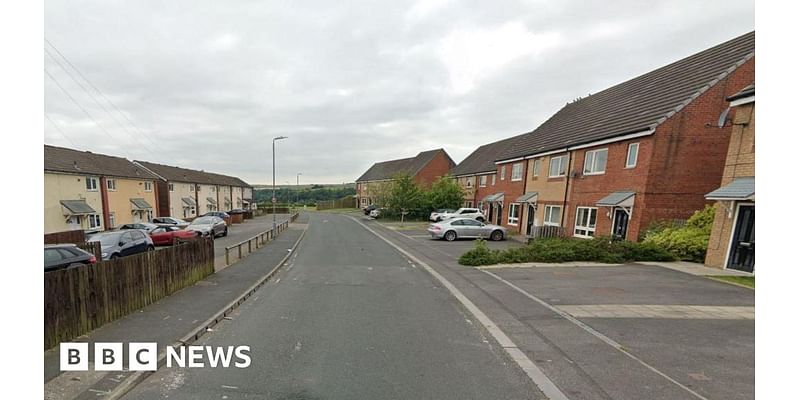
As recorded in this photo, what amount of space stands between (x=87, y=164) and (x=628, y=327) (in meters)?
38.7

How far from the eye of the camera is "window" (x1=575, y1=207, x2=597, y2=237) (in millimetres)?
16266

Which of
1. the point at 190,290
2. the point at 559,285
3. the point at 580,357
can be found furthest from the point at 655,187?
the point at 190,290

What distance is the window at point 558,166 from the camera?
61.3 ft

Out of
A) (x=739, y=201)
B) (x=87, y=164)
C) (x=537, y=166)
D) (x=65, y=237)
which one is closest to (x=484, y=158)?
(x=537, y=166)

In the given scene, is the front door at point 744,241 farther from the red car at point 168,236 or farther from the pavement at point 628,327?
the red car at point 168,236

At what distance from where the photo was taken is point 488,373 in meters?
4.00

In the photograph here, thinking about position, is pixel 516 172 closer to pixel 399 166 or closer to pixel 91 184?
pixel 91 184

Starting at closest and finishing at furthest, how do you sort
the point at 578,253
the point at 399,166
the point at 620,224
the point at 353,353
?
the point at 353,353, the point at 578,253, the point at 620,224, the point at 399,166

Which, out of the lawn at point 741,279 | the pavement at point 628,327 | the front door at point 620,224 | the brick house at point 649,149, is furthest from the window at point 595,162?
the lawn at point 741,279

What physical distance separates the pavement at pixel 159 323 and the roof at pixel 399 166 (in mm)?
40759

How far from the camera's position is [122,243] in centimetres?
1262

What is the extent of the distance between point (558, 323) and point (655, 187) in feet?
36.1

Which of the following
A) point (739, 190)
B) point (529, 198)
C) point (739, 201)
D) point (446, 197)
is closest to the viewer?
Result: point (739, 190)

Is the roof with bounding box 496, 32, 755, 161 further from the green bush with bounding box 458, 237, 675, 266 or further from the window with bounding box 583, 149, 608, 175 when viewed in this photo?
the green bush with bounding box 458, 237, 675, 266
